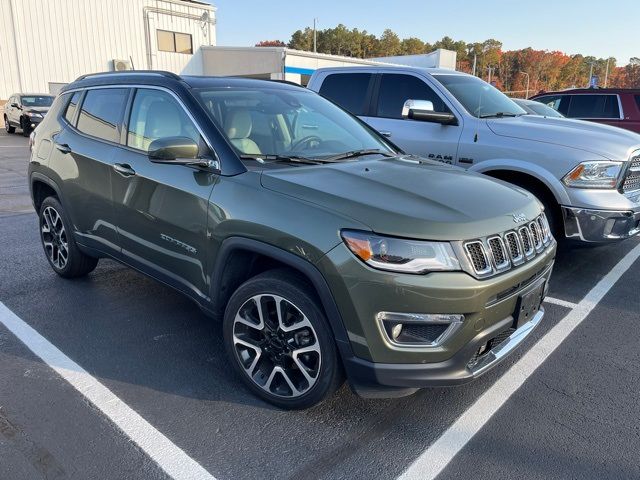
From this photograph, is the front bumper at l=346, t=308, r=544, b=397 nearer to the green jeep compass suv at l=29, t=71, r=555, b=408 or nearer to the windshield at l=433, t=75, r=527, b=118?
the green jeep compass suv at l=29, t=71, r=555, b=408

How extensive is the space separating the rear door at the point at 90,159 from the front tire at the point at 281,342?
4.95 ft

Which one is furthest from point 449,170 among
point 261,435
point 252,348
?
point 261,435

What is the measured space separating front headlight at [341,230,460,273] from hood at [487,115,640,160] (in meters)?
3.09

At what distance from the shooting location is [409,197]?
2662 mm

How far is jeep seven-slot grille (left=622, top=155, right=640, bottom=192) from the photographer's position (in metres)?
4.79

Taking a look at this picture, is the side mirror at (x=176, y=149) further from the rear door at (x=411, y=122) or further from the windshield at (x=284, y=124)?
the rear door at (x=411, y=122)

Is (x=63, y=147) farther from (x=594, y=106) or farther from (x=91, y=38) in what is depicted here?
(x=91, y=38)

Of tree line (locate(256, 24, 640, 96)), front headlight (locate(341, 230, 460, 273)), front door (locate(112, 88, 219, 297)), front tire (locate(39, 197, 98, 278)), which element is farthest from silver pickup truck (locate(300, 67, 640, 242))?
tree line (locate(256, 24, 640, 96))

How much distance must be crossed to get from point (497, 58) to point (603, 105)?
360 feet

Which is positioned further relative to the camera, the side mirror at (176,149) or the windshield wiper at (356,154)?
the windshield wiper at (356,154)

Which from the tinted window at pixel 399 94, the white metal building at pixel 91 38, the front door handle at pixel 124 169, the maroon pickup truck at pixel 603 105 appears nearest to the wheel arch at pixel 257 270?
the front door handle at pixel 124 169

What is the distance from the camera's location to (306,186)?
2674 mm

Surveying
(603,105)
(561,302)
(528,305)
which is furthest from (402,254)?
(603,105)

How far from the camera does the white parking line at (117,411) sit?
7.94 feet
